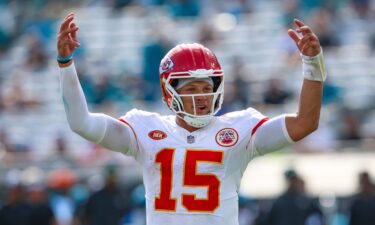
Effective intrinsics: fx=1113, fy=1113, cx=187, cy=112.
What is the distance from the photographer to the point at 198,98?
4.84 metres

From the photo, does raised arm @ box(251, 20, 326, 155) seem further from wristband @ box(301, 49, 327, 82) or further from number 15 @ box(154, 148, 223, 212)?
number 15 @ box(154, 148, 223, 212)

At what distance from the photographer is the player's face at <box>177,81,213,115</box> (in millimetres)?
4840

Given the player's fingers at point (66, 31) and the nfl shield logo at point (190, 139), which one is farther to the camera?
the nfl shield logo at point (190, 139)

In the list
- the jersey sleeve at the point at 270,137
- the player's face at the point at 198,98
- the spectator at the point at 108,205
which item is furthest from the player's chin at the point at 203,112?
the spectator at the point at 108,205

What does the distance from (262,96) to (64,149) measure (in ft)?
6.88

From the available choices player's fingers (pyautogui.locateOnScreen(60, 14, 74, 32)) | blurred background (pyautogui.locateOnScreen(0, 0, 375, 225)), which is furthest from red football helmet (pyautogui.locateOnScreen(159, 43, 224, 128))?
blurred background (pyautogui.locateOnScreen(0, 0, 375, 225))

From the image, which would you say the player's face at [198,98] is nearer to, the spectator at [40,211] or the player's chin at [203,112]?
the player's chin at [203,112]

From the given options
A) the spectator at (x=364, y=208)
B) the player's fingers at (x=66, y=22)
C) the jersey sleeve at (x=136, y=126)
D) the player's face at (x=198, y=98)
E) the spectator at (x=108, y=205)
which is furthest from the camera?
the spectator at (x=108, y=205)

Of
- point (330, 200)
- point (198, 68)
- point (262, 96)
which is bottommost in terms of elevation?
point (330, 200)

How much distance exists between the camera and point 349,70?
40.0ft

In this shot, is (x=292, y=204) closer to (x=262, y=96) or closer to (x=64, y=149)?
(x=262, y=96)

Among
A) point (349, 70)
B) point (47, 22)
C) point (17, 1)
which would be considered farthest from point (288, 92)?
point (17, 1)

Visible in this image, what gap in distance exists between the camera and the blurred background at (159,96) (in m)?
10.3

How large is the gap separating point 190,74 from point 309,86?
0.53 meters
